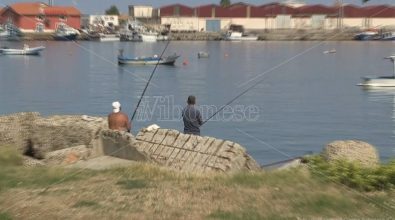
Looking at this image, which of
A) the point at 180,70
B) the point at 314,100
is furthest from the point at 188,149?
the point at 180,70

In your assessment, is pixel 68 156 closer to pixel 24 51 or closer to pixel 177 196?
pixel 177 196

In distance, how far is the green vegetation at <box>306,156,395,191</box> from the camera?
931 centimetres

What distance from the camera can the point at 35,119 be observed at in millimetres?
19234

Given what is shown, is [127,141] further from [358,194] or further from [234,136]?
[234,136]

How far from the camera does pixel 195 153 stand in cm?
1141

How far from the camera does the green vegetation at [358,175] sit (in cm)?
931

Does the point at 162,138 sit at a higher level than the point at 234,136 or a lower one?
higher

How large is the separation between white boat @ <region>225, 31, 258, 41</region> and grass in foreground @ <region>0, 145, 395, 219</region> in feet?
582

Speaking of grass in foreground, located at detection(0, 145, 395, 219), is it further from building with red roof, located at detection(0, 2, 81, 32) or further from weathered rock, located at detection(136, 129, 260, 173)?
building with red roof, located at detection(0, 2, 81, 32)

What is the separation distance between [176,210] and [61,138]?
35.4 ft

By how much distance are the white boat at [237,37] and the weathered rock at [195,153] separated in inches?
6895

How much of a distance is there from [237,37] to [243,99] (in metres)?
138

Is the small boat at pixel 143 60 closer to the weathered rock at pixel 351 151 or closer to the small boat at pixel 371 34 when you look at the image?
the small boat at pixel 371 34

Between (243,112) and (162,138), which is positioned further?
(243,112)
